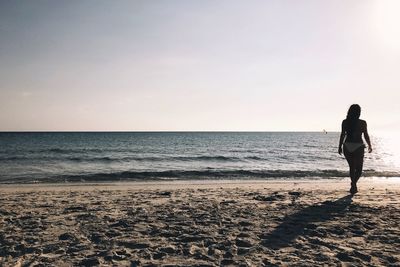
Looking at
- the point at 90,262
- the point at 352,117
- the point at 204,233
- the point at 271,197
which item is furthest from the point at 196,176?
the point at 90,262

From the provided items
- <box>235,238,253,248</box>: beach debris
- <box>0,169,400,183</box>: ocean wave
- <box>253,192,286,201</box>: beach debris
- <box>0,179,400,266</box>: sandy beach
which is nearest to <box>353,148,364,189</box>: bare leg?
<box>0,179,400,266</box>: sandy beach

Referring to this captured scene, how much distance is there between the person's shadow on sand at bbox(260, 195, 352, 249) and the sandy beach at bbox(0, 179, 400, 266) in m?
0.02

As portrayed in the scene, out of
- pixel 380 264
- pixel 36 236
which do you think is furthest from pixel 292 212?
pixel 36 236

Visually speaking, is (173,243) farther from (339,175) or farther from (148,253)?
(339,175)

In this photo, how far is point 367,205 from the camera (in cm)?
815

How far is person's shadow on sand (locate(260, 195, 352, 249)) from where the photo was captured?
5.34 meters

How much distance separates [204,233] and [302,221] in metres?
2.04

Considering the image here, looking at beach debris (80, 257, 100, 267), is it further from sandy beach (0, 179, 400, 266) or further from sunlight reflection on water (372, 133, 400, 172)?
sunlight reflection on water (372, 133, 400, 172)

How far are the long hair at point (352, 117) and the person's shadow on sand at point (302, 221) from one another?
1.92 meters

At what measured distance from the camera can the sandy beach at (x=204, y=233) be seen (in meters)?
4.60

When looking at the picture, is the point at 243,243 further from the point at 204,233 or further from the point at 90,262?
the point at 90,262

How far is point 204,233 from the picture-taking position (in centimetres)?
579

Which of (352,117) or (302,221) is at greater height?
(352,117)

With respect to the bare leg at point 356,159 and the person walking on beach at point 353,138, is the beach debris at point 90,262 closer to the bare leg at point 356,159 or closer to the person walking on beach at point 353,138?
the person walking on beach at point 353,138
